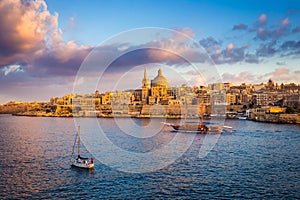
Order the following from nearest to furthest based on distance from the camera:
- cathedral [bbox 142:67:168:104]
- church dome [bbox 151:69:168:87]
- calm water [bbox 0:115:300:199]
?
1. calm water [bbox 0:115:300:199]
2. cathedral [bbox 142:67:168:104]
3. church dome [bbox 151:69:168:87]

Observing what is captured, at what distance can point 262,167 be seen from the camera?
16219mm

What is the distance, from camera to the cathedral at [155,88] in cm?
9414

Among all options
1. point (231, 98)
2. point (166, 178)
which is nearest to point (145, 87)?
point (231, 98)

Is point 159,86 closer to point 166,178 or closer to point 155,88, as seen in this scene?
point 155,88

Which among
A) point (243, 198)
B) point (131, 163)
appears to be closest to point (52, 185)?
point (131, 163)

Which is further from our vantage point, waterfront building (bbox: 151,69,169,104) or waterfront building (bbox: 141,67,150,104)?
waterfront building (bbox: 141,67,150,104)

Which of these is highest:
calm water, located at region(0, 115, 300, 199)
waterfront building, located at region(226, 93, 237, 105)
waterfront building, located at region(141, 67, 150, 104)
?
waterfront building, located at region(141, 67, 150, 104)

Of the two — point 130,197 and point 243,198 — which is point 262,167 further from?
point 130,197

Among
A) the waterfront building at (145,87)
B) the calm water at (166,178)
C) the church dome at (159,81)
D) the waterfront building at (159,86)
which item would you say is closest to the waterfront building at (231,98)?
the waterfront building at (159,86)

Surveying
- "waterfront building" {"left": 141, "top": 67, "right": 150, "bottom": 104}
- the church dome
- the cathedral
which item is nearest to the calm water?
the cathedral

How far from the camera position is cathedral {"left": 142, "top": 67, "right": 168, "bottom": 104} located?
309 ft

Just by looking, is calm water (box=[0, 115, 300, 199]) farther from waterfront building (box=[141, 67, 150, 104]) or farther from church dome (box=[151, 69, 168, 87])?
waterfront building (box=[141, 67, 150, 104])

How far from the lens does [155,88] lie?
9688 cm

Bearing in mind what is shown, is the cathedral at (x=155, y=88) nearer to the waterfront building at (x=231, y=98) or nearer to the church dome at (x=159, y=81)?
the church dome at (x=159, y=81)
